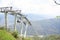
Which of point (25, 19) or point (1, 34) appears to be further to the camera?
point (25, 19)

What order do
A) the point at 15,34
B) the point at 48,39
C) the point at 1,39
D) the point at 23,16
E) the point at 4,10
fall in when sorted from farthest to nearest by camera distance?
the point at 48,39 < the point at 23,16 < the point at 4,10 < the point at 15,34 < the point at 1,39

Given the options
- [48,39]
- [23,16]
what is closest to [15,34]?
[23,16]

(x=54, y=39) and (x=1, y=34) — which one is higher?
(x=1, y=34)

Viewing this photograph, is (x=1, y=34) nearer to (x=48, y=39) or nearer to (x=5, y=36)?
(x=5, y=36)

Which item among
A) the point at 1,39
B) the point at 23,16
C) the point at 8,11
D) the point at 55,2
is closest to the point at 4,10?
the point at 8,11

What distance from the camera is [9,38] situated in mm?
13492

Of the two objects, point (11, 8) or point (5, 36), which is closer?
point (5, 36)

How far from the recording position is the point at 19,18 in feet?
79.3

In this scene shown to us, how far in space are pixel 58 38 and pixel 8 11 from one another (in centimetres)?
2330

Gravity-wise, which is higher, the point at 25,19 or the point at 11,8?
the point at 11,8

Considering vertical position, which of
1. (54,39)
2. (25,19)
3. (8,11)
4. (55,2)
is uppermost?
(55,2)

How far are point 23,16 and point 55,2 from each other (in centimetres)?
1429

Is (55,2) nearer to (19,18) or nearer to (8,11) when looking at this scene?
(8,11)

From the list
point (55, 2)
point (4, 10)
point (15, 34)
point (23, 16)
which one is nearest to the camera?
point (55, 2)
